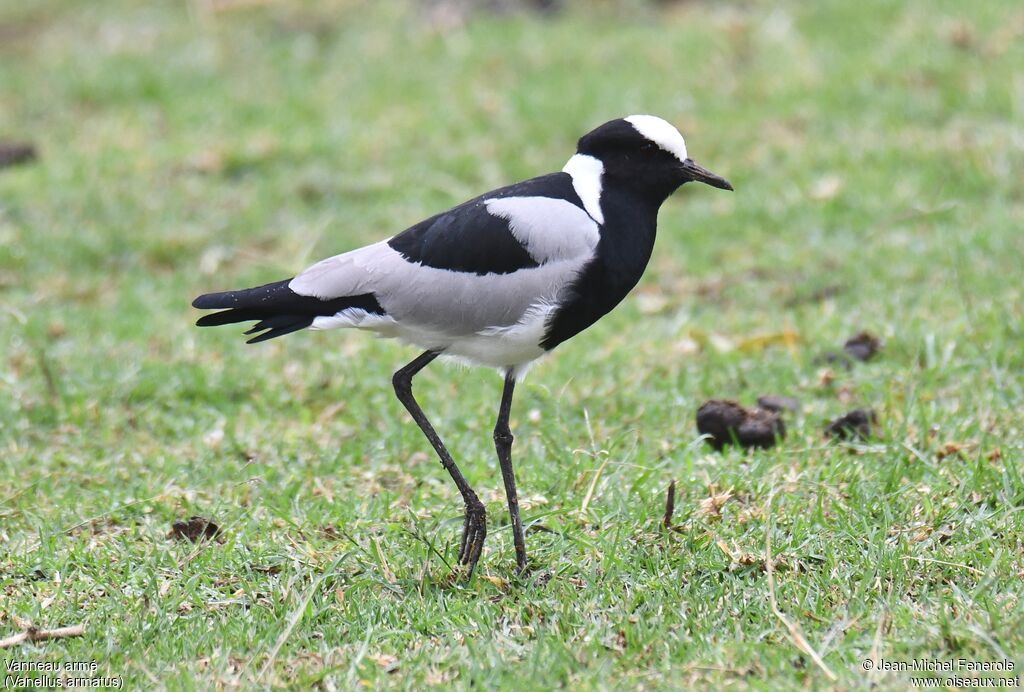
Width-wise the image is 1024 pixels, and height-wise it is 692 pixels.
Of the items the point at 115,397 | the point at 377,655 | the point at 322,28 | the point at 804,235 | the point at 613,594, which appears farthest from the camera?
the point at 322,28

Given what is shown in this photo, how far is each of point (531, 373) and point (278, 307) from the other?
1.93 meters

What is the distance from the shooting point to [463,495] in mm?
3914

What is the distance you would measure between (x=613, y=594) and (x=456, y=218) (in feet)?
4.00

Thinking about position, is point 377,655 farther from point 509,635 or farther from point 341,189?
point 341,189

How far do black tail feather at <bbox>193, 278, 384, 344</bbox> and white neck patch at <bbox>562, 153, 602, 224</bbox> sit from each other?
0.70m

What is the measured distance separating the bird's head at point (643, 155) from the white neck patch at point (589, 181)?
0.08 ft

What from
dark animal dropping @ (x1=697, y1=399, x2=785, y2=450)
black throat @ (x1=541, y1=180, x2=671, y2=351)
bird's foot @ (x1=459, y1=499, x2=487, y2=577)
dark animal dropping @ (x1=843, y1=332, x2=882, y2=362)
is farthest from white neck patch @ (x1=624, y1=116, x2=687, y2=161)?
dark animal dropping @ (x1=843, y1=332, x2=882, y2=362)

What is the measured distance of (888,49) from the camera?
28.3 feet

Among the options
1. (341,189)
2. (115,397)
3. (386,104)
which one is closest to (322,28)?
(386,104)

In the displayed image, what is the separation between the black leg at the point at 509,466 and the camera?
3.85 metres

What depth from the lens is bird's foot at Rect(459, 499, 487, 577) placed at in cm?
384

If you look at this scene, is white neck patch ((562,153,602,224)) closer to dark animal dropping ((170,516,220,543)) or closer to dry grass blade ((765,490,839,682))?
dry grass blade ((765,490,839,682))

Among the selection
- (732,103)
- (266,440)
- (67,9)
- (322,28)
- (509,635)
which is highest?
(67,9)

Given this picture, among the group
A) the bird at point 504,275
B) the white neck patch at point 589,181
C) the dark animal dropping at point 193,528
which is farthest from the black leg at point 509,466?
the dark animal dropping at point 193,528
